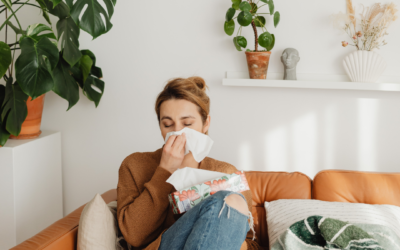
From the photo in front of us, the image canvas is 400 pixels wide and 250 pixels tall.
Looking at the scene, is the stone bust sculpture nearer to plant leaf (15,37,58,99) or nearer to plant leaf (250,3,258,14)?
plant leaf (250,3,258,14)

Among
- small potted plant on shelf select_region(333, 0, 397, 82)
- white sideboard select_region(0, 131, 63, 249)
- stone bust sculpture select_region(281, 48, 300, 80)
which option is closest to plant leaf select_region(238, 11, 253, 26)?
stone bust sculpture select_region(281, 48, 300, 80)

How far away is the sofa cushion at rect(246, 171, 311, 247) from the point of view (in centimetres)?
155

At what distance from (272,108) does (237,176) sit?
95cm

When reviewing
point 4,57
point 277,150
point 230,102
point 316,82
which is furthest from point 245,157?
point 4,57

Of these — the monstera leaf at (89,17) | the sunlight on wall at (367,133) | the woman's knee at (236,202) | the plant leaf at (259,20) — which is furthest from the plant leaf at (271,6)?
the woman's knee at (236,202)

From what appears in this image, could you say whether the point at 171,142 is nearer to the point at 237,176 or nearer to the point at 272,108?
the point at 237,176

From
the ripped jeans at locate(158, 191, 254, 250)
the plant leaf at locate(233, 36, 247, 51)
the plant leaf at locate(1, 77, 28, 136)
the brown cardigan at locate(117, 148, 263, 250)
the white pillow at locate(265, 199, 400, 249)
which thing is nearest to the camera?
the ripped jeans at locate(158, 191, 254, 250)

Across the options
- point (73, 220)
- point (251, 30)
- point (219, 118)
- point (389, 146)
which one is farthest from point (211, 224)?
point (389, 146)

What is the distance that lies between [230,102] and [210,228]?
1233 millimetres

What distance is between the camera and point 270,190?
160 centimetres

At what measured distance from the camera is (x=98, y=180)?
2.35 metres

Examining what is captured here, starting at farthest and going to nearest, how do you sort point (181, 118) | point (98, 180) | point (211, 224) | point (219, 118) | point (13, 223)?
point (98, 180) < point (219, 118) < point (13, 223) < point (181, 118) < point (211, 224)

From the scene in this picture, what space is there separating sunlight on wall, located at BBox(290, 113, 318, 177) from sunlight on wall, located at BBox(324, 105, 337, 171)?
0.05m

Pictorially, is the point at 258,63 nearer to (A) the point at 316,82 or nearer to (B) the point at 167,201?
(A) the point at 316,82
